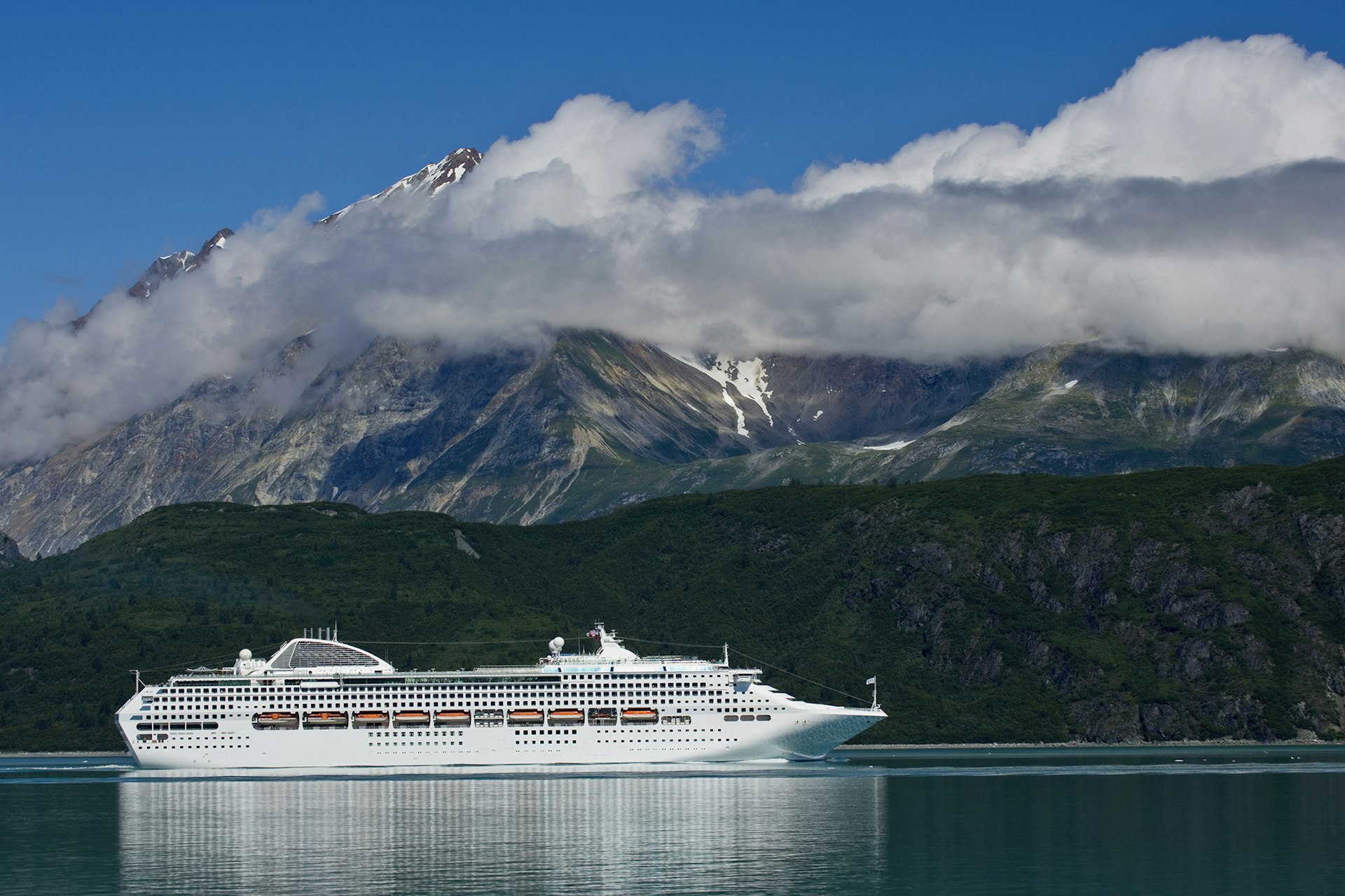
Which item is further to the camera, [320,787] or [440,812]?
[320,787]

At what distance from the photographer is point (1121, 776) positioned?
199 meters

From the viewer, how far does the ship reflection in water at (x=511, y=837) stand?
114188 mm

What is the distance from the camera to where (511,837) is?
136 m

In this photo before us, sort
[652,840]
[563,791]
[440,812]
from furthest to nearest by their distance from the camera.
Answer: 1. [563,791]
2. [440,812]
3. [652,840]

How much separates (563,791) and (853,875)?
64.9m

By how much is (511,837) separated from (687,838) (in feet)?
41.7

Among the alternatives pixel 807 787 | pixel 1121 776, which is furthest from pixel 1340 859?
pixel 1121 776

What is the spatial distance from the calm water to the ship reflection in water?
338mm

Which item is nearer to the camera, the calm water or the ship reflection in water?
the calm water

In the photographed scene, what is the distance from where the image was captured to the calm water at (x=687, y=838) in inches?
4476

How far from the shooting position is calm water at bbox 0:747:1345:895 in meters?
114

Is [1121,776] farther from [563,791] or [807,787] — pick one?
[563,791]

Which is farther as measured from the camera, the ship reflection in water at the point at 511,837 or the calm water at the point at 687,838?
the ship reflection in water at the point at 511,837

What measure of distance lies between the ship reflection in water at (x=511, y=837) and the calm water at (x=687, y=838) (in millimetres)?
338
